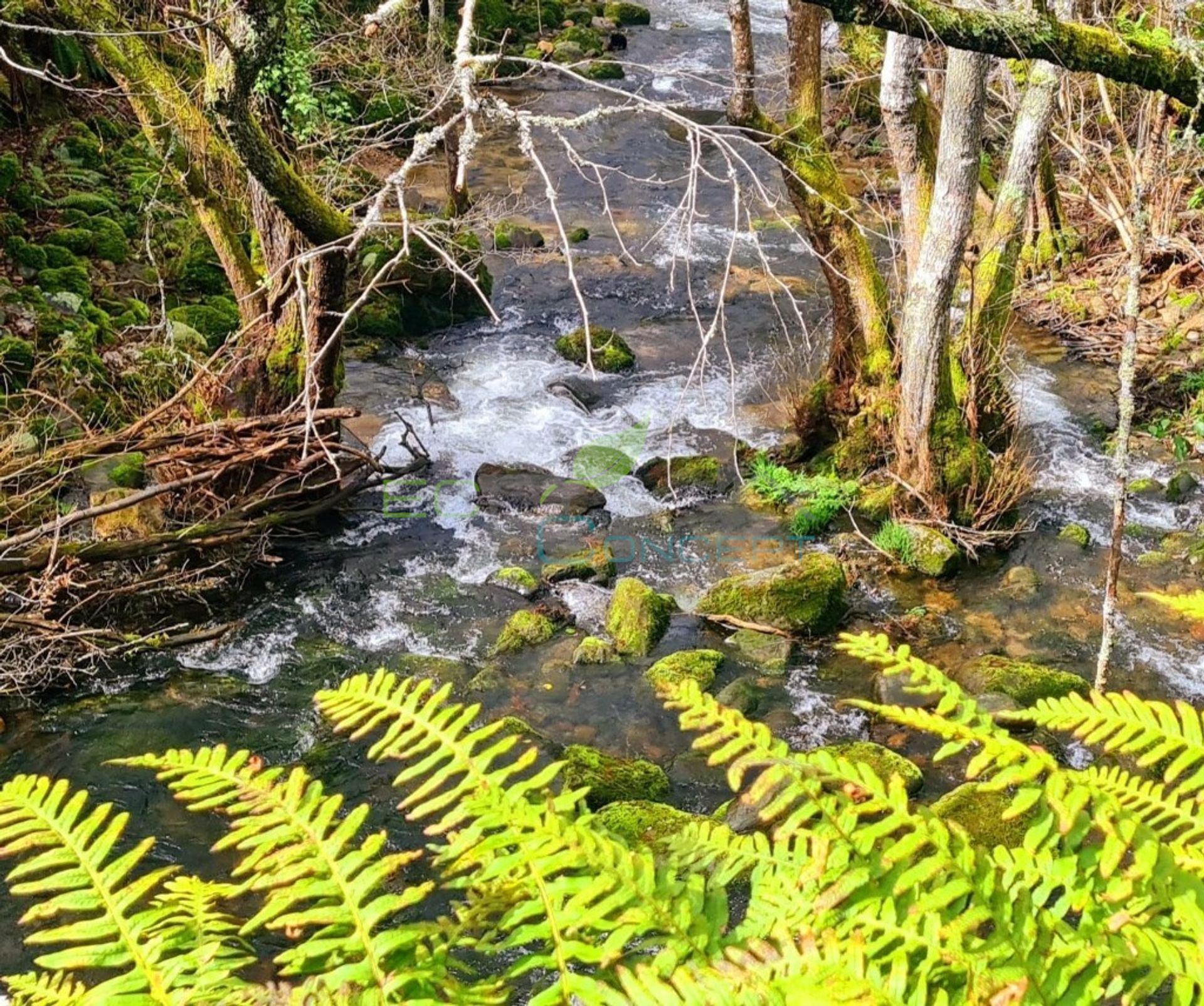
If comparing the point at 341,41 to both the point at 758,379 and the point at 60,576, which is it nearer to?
the point at 758,379

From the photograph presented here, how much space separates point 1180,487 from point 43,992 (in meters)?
7.62

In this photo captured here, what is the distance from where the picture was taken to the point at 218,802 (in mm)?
1396

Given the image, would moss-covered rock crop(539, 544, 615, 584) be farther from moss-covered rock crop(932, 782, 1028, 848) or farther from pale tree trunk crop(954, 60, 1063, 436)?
moss-covered rock crop(932, 782, 1028, 848)

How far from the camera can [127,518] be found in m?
5.96

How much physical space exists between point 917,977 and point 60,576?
4.95 metres

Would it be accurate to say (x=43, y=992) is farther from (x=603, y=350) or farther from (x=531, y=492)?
(x=603, y=350)

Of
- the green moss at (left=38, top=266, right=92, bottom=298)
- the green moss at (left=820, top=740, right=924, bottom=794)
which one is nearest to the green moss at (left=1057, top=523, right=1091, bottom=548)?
the green moss at (left=820, top=740, right=924, bottom=794)

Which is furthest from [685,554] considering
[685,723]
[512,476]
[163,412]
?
[685,723]

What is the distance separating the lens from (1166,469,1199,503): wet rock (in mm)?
7039

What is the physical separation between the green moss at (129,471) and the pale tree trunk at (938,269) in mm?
4814

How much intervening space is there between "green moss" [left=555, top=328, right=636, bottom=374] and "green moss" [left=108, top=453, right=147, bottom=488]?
419 cm

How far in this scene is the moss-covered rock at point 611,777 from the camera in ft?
15.0

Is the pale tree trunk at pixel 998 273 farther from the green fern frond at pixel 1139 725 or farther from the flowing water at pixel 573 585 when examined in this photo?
the green fern frond at pixel 1139 725

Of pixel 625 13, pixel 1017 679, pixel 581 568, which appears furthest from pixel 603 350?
pixel 625 13
